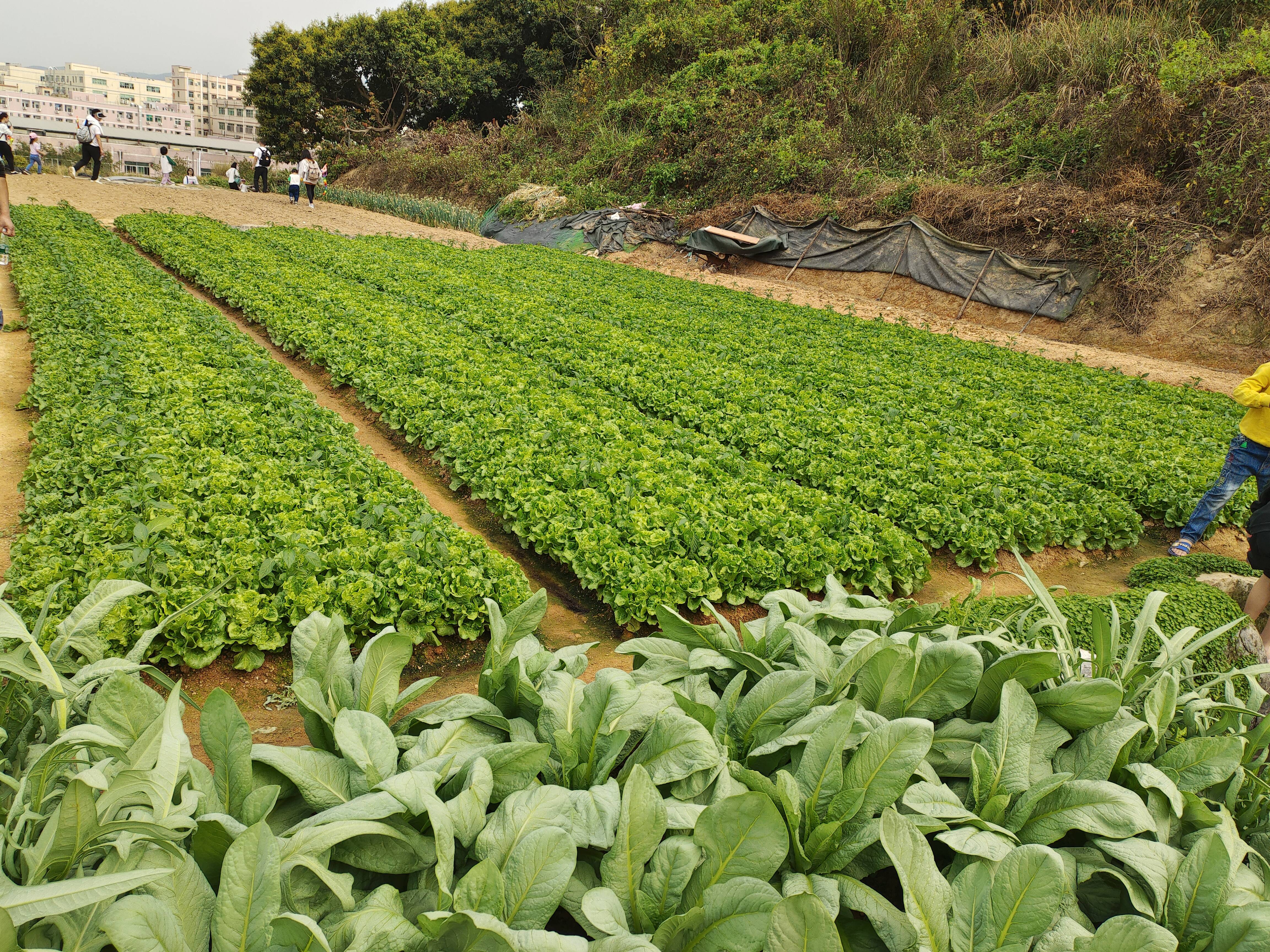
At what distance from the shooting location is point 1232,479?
6844mm

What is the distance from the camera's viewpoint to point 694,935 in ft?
4.21

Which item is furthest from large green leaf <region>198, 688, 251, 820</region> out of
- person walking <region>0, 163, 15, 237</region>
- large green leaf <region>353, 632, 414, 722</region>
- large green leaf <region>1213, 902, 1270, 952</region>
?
person walking <region>0, 163, 15, 237</region>

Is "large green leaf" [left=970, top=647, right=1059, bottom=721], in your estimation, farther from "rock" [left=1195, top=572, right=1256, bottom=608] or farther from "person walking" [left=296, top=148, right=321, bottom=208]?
"person walking" [left=296, top=148, right=321, bottom=208]

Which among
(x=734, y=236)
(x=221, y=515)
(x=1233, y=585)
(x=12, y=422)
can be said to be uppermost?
(x=734, y=236)

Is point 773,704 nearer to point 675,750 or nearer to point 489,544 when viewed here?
point 675,750

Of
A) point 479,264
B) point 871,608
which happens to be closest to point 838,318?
point 479,264

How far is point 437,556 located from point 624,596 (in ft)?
4.25

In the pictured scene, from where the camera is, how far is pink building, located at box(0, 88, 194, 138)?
5266 inches

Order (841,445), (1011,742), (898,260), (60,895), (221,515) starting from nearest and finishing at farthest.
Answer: (60,895)
(1011,742)
(221,515)
(841,445)
(898,260)

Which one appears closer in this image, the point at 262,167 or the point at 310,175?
the point at 310,175

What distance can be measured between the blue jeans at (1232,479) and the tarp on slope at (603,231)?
738 inches

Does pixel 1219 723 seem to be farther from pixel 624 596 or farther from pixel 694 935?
pixel 624 596

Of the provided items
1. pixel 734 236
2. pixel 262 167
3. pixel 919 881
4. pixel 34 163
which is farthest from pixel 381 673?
pixel 34 163

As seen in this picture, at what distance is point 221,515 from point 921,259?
18.6 meters
